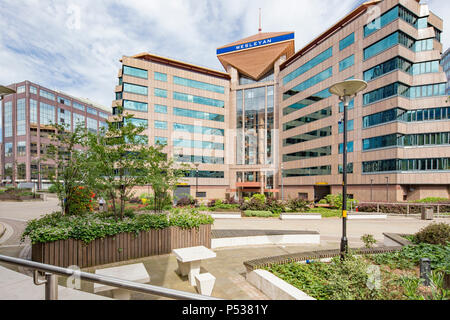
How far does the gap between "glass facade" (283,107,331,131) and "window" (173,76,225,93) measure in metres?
16.9

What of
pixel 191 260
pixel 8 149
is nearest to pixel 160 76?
pixel 191 260

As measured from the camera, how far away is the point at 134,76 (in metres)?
44.1

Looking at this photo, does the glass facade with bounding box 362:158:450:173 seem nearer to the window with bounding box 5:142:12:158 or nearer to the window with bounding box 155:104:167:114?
the window with bounding box 155:104:167:114

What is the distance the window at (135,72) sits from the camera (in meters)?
43.7

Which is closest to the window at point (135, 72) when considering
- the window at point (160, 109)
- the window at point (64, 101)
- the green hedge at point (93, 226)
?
the window at point (160, 109)

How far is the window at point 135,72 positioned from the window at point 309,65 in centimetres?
2962

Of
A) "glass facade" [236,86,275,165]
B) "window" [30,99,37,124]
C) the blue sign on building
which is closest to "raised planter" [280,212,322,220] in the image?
"glass facade" [236,86,275,165]

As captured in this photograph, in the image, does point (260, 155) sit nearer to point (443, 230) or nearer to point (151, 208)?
point (151, 208)

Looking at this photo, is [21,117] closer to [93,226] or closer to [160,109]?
[160,109]

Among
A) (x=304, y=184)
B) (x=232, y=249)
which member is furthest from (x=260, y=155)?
(x=232, y=249)

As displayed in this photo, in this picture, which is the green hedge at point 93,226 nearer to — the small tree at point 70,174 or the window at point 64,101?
the small tree at point 70,174

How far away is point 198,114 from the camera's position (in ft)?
160
